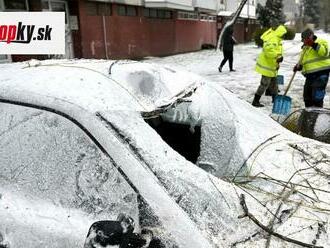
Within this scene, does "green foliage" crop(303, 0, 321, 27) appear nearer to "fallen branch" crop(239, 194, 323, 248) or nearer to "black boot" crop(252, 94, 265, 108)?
"black boot" crop(252, 94, 265, 108)

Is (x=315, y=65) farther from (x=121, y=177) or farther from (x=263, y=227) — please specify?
(x=121, y=177)

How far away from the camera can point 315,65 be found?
6.68 metres

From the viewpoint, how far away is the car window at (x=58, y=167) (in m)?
1.76

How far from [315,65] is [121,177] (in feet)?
18.5

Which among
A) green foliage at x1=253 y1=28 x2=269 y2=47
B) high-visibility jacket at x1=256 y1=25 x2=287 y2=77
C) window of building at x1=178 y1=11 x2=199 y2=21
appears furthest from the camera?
green foliage at x1=253 y1=28 x2=269 y2=47

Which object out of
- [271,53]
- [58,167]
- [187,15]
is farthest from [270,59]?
[187,15]

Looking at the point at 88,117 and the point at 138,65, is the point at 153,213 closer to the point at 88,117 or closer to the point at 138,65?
the point at 88,117

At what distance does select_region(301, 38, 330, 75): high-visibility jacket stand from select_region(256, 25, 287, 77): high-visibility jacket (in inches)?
37.9

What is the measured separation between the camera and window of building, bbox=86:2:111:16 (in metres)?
15.7

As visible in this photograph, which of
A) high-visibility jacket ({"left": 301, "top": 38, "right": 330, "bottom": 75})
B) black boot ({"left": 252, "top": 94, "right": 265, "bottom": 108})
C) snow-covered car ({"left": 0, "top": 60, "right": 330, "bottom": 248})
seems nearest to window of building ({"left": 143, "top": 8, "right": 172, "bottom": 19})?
black boot ({"left": 252, "top": 94, "right": 265, "bottom": 108})

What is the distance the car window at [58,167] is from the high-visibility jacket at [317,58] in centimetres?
552

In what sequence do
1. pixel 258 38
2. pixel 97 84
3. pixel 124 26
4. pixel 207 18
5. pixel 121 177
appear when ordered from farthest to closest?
pixel 207 18 < pixel 258 38 < pixel 124 26 < pixel 97 84 < pixel 121 177

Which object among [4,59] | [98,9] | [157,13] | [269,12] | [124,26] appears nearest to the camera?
[4,59]

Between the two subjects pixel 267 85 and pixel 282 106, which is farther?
pixel 267 85
